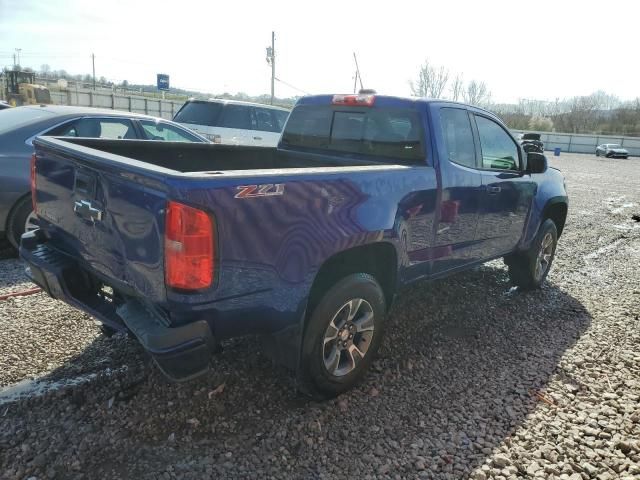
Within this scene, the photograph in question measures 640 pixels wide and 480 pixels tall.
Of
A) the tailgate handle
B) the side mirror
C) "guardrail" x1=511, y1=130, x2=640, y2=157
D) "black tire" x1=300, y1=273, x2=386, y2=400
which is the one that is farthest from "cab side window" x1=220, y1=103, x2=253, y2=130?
"guardrail" x1=511, y1=130, x2=640, y2=157

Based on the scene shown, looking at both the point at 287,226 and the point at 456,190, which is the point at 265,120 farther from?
the point at 287,226

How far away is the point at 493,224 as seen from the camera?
171 inches

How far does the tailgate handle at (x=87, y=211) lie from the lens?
258 cm

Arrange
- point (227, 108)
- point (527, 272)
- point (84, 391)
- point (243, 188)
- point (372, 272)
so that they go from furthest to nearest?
point (227, 108) → point (527, 272) → point (372, 272) → point (84, 391) → point (243, 188)

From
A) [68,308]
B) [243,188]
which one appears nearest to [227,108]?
[68,308]

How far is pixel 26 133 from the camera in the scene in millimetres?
5117

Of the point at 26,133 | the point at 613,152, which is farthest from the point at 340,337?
the point at 613,152

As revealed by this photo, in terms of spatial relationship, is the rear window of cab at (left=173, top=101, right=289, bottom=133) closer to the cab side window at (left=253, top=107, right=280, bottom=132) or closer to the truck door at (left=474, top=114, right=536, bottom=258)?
the cab side window at (left=253, top=107, right=280, bottom=132)

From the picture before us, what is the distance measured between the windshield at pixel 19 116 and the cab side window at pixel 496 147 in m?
4.56

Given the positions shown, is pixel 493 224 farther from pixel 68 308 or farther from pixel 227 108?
pixel 227 108

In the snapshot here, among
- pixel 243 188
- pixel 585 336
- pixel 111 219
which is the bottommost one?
pixel 585 336

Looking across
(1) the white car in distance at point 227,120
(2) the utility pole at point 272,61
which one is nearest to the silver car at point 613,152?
(2) the utility pole at point 272,61

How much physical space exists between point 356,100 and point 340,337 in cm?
200

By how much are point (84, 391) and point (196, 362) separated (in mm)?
1160
